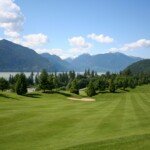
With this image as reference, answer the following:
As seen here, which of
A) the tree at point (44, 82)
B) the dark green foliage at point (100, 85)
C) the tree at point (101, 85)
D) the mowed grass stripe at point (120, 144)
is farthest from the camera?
the tree at point (101, 85)

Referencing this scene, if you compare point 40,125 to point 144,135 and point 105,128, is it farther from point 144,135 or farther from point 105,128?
point 144,135

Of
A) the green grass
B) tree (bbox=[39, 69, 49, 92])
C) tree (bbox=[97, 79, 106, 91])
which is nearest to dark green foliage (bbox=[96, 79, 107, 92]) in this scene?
tree (bbox=[97, 79, 106, 91])

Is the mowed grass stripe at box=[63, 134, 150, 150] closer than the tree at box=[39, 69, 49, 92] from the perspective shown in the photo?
Yes

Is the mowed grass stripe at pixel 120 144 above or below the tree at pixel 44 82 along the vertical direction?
below

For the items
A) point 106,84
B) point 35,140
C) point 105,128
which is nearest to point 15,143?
point 35,140

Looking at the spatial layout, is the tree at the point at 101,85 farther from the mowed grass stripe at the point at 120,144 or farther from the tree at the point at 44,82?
the mowed grass stripe at the point at 120,144

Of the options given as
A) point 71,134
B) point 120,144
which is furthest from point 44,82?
point 120,144

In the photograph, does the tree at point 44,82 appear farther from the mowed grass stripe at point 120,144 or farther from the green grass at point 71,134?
the mowed grass stripe at point 120,144

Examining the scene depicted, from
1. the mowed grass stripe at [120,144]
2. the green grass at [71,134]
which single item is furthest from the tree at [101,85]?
the mowed grass stripe at [120,144]

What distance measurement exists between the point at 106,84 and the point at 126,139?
141209 mm

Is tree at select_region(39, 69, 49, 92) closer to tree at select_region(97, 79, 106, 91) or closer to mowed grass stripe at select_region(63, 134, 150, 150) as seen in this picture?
tree at select_region(97, 79, 106, 91)

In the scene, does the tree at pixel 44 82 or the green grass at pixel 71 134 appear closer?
the green grass at pixel 71 134

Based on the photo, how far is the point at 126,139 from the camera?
24344 millimetres

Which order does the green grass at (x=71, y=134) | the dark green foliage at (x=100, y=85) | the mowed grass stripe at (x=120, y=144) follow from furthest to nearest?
the dark green foliage at (x=100, y=85) < the green grass at (x=71, y=134) < the mowed grass stripe at (x=120, y=144)
